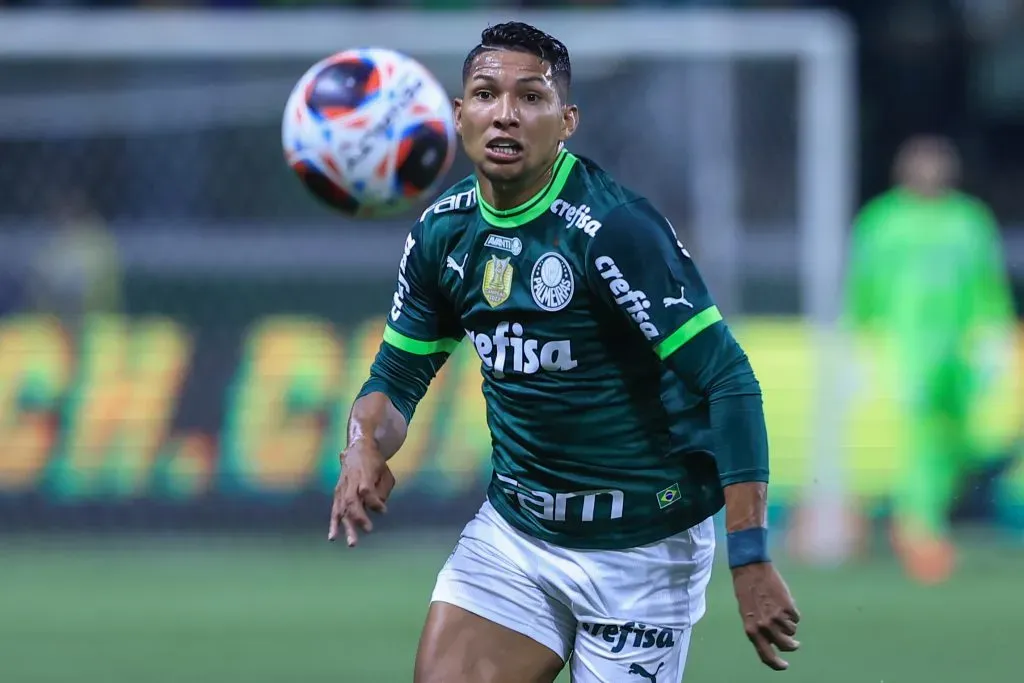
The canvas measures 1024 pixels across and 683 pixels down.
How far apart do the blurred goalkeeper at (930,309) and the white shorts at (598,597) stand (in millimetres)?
6458

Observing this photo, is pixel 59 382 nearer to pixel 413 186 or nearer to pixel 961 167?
pixel 413 186

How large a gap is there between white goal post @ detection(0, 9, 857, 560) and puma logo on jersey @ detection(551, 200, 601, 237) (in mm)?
7461

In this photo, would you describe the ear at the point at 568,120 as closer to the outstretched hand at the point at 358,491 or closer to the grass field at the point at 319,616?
the outstretched hand at the point at 358,491

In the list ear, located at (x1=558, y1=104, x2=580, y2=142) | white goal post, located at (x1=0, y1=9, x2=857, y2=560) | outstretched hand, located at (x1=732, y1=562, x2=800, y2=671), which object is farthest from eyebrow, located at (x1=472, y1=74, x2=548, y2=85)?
white goal post, located at (x1=0, y1=9, x2=857, y2=560)

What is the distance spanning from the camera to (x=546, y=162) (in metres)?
4.49

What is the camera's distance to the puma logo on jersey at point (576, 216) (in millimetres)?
4359

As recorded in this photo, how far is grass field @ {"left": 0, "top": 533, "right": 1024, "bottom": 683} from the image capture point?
7.79 meters

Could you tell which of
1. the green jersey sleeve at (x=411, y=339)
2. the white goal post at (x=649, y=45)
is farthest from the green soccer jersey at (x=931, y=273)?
the green jersey sleeve at (x=411, y=339)

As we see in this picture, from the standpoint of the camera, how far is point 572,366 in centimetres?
454

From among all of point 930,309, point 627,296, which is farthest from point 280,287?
point 627,296

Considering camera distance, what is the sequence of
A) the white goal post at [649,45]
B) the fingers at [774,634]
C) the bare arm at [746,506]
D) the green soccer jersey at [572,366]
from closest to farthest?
1. the fingers at [774,634]
2. the bare arm at [746,506]
3. the green soccer jersey at [572,366]
4. the white goal post at [649,45]

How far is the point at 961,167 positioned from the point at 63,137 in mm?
8513

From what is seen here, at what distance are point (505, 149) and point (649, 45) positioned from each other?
7798 mm

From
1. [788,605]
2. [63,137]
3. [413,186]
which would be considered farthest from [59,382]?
[788,605]
